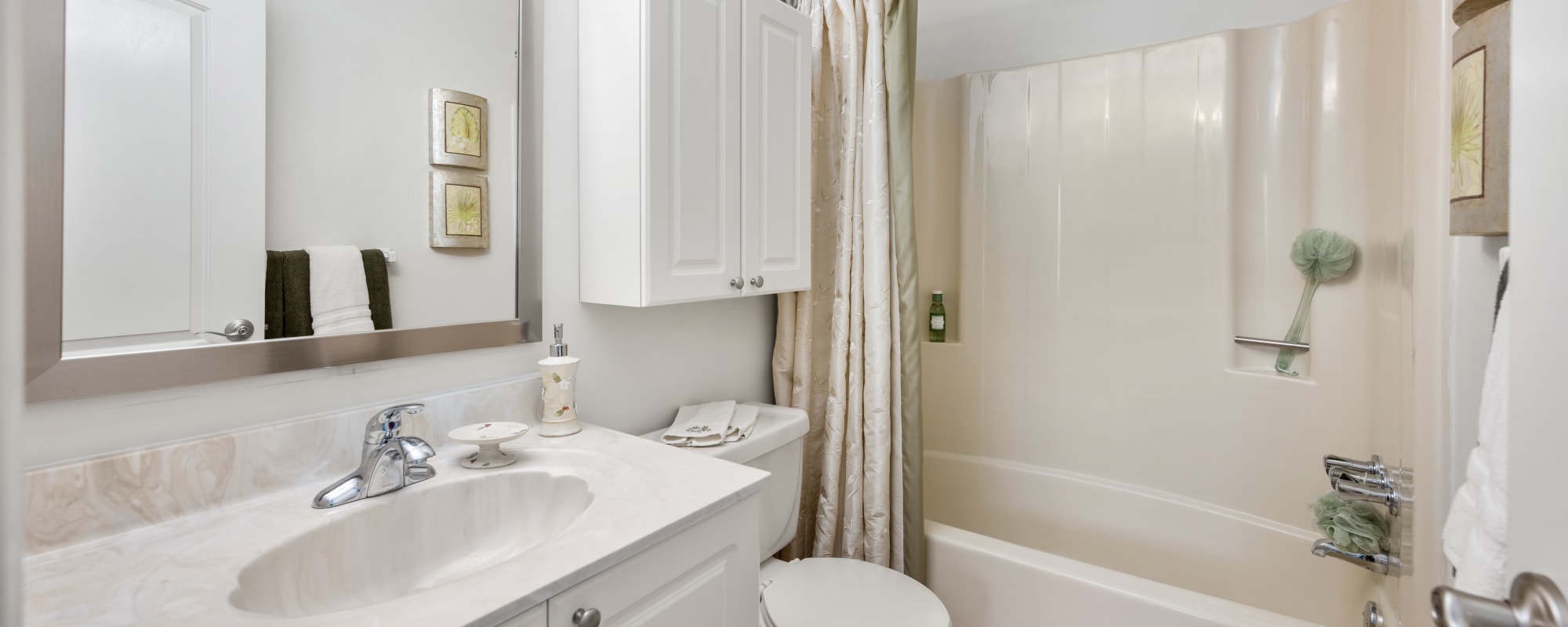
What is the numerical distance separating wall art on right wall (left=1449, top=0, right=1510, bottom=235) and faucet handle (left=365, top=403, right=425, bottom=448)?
1.32m

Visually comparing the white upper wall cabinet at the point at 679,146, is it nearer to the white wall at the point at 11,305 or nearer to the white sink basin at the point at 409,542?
the white sink basin at the point at 409,542

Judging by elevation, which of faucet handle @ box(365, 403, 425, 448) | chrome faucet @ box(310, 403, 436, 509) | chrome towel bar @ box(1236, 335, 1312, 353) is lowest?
chrome faucet @ box(310, 403, 436, 509)

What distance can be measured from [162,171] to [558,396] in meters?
0.63

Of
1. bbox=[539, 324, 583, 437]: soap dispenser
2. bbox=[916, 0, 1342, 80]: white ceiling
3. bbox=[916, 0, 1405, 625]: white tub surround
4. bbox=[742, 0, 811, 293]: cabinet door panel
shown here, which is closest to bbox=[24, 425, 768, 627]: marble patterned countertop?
bbox=[539, 324, 583, 437]: soap dispenser

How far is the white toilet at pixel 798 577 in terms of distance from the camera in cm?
129

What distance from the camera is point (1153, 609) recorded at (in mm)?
1351

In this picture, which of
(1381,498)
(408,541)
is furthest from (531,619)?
(1381,498)

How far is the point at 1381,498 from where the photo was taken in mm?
1128

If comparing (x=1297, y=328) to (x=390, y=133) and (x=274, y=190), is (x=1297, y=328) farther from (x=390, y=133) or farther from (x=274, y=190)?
(x=274, y=190)

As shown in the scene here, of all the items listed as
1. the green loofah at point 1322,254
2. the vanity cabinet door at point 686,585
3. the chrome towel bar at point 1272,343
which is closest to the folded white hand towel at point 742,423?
the vanity cabinet door at point 686,585

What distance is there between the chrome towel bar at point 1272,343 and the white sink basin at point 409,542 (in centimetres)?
189

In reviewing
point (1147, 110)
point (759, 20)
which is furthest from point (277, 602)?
point (1147, 110)

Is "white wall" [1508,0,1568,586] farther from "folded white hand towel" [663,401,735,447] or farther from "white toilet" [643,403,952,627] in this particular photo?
"folded white hand towel" [663,401,735,447]

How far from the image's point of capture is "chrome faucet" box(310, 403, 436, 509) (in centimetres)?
87
